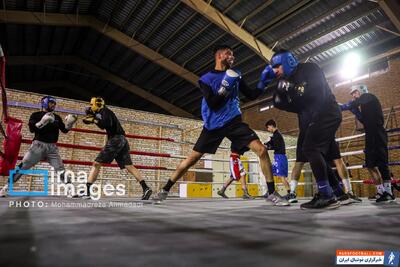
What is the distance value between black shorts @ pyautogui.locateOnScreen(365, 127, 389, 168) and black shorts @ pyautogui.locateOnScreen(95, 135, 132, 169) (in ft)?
9.67

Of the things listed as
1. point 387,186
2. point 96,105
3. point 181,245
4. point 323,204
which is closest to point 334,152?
point 387,186

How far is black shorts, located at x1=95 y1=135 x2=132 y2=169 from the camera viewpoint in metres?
3.70

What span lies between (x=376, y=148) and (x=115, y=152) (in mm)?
3152

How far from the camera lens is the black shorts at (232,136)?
106 inches

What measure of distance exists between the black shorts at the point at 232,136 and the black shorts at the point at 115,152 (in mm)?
1412

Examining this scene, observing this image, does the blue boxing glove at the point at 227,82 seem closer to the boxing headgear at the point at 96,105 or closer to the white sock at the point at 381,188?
the boxing headgear at the point at 96,105

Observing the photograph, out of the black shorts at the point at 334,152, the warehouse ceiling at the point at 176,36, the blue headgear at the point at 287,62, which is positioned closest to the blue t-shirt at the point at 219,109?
the blue headgear at the point at 287,62

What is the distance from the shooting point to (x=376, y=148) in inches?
136

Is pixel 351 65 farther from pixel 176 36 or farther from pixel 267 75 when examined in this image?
pixel 267 75

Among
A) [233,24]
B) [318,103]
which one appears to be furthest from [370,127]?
[233,24]

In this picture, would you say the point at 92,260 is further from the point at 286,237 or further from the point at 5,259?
the point at 286,237

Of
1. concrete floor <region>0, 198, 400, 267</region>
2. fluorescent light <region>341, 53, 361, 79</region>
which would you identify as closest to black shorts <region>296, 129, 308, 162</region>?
concrete floor <region>0, 198, 400, 267</region>

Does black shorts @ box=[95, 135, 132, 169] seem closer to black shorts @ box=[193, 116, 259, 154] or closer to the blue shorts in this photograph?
black shorts @ box=[193, 116, 259, 154]

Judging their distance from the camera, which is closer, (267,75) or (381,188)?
(267,75)
